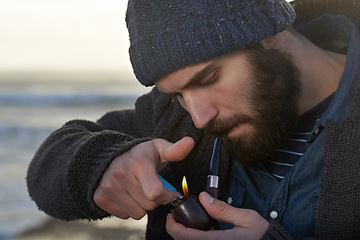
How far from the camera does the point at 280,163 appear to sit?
173 cm

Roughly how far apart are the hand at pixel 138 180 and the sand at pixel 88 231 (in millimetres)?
2107

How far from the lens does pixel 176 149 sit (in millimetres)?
1334

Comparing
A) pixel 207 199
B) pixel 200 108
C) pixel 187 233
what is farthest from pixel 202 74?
pixel 187 233

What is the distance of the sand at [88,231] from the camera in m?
3.47

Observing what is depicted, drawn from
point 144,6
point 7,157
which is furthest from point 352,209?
point 7,157

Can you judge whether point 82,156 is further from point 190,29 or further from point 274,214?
point 274,214

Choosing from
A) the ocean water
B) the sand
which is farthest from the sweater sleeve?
the ocean water

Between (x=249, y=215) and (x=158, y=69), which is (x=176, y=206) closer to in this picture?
(x=249, y=215)


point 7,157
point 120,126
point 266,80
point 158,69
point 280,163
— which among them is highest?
point 158,69

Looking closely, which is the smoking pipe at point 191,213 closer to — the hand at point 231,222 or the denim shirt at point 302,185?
the hand at point 231,222

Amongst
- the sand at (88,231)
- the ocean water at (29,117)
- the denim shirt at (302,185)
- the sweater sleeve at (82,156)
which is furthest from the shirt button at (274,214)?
the ocean water at (29,117)

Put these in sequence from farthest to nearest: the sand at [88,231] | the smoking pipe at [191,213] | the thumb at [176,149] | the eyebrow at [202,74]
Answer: the sand at [88,231] → the eyebrow at [202,74] → the smoking pipe at [191,213] → the thumb at [176,149]

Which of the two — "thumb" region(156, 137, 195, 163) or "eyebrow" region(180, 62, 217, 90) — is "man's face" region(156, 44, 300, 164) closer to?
"eyebrow" region(180, 62, 217, 90)

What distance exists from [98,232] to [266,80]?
242cm
